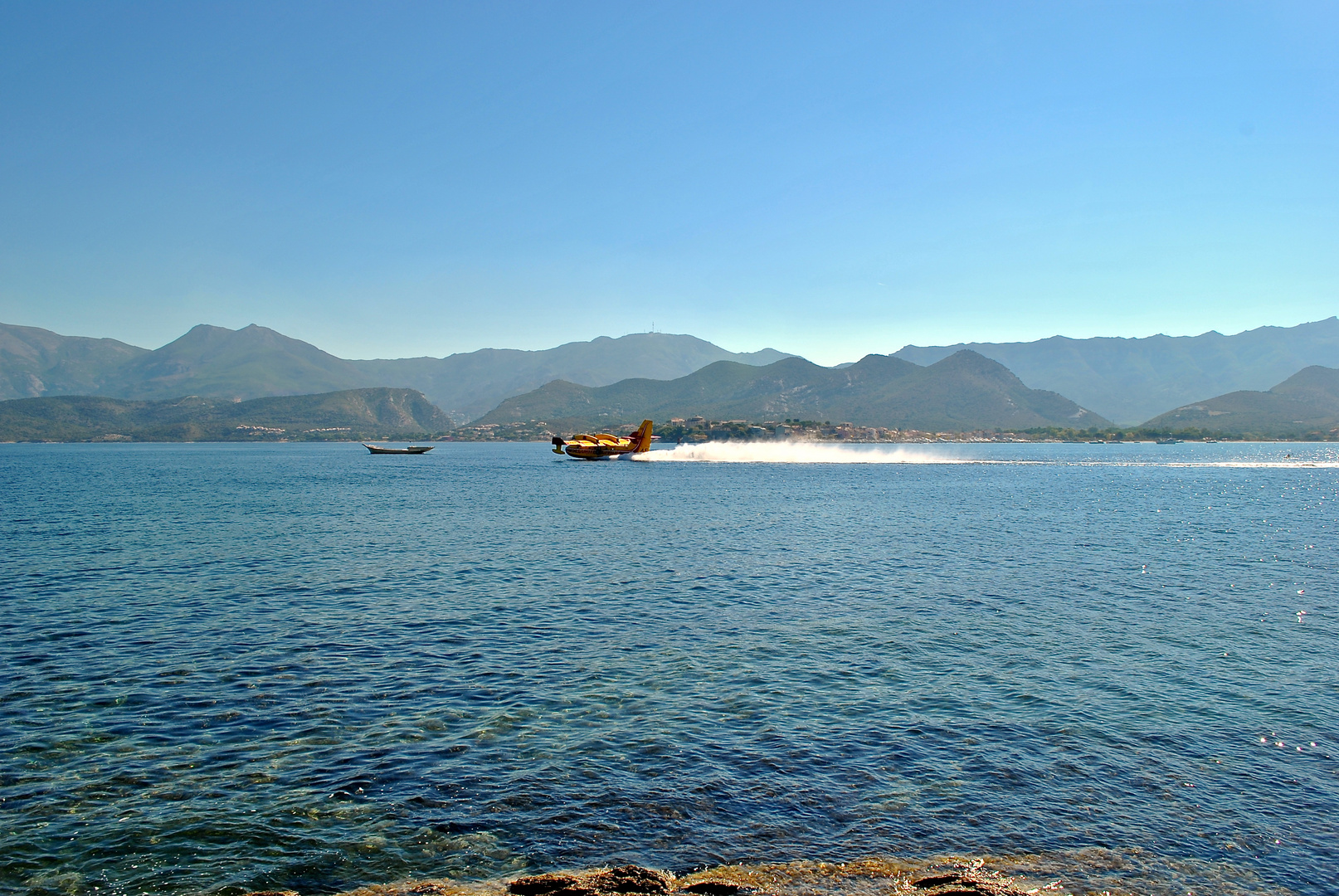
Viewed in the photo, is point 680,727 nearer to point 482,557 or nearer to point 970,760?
point 970,760

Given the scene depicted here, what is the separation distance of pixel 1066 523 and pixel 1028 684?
52884 millimetres

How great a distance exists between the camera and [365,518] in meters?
69.9

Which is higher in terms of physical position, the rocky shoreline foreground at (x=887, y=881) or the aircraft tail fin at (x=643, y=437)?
the aircraft tail fin at (x=643, y=437)

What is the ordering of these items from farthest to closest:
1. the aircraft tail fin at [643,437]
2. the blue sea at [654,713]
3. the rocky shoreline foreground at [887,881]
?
the aircraft tail fin at [643,437] → the blue sea at [654,713] → the rocky shoreline foreground at [887,881]

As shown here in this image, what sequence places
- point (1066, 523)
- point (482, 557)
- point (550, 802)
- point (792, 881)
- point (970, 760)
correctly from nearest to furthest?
point (792, 881) < point (550, 802) < point (970, 760) < point (482, 557) < point (1066, 523)

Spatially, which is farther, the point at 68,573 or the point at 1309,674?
the point at 68,573

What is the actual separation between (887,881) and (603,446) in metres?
182

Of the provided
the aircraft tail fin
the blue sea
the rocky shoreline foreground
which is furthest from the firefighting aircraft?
the rocky shoreline foreground

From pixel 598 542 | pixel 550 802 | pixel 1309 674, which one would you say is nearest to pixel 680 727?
pixel 550 802

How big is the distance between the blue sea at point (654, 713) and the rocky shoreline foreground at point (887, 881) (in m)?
0.14

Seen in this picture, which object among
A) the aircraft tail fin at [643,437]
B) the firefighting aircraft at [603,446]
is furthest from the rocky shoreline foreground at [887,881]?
the aircraft tail fin at [643,437]

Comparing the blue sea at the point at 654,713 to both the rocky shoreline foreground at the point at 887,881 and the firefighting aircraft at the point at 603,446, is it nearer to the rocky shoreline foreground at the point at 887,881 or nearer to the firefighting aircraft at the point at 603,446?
the rocky shoreline foreground at the point at 887,881

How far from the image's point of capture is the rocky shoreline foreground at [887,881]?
12172mm

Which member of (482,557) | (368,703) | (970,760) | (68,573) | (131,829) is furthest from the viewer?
(482,557)
